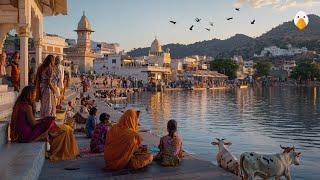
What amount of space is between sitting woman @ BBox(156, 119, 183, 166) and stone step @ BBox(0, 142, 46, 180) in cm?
200

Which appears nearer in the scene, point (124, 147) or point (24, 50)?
point (124, 147)

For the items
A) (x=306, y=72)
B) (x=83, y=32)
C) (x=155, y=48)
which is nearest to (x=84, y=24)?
(x=83, y=32)

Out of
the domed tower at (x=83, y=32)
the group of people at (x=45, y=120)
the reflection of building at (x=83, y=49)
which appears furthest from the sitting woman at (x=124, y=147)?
the domed tower at (x=83, y=32)

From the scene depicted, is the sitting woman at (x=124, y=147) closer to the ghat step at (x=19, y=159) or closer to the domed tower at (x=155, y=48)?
the ghat step at (x=19, y=159)

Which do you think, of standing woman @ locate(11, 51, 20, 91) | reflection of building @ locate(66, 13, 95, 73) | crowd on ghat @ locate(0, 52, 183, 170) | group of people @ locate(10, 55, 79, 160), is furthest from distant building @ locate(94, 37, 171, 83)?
crowd on ghat @ locate(0, 52, 183, 170)

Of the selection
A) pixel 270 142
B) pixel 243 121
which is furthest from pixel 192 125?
pixel 270 142

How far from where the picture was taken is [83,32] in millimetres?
78812

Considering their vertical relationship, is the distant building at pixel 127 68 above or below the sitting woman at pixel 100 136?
above

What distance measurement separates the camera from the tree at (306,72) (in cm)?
12081

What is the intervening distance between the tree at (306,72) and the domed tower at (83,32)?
65.2m

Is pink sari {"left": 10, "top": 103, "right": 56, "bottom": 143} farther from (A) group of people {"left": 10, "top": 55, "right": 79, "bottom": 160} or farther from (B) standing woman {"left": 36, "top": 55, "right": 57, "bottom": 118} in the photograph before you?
(B) standing woman {"left": 36, "top": 55, "right": 57, "bottom": 118}

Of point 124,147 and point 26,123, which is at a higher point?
point 26,123

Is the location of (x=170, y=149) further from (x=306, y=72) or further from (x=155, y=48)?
(x=306, y=72)

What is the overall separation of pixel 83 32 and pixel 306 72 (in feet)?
218
